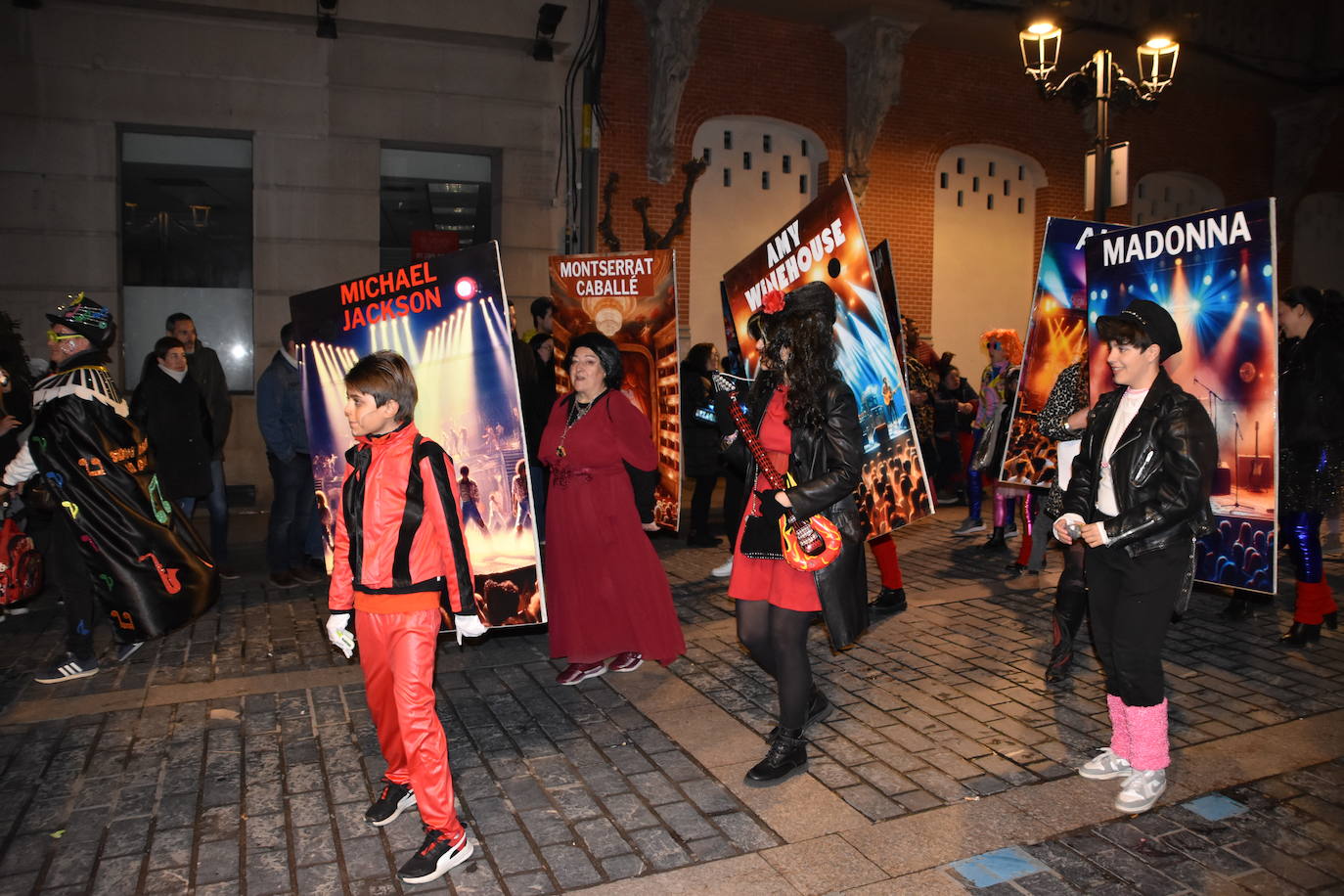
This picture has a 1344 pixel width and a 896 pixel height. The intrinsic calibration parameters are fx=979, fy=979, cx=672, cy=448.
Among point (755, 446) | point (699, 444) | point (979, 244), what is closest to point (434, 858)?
point (755, 446)

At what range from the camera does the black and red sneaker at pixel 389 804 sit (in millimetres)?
3631

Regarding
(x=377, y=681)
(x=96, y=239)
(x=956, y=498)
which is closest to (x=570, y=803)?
(x=377, y=681)

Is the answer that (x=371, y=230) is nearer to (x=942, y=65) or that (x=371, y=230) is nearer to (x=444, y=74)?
(x=444, y=74)

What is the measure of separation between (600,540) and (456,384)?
1123mm

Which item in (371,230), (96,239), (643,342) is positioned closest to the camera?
(643,342)

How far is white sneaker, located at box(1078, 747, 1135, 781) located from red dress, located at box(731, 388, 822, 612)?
1.32 metres

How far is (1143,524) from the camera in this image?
11.9 feet

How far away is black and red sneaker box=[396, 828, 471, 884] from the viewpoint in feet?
10.5

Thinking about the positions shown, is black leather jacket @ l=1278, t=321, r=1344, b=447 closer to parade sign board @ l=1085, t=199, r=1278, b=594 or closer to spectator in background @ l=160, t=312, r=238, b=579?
parade sign board @ l=1085, t=199, r=1278, b=594

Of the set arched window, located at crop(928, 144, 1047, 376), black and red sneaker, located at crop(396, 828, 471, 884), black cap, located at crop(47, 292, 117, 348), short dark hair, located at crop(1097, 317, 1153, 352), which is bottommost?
black and red sneaker, located at crop(396, 828, 471, 884)

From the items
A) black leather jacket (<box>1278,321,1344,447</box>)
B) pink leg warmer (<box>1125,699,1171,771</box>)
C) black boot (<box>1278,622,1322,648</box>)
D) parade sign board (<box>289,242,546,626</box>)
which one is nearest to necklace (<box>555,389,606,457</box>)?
parade sign board (<box>289,242,546,626</box>)

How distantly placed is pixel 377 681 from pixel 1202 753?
3506mm

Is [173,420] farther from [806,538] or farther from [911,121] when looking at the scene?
[911,121]

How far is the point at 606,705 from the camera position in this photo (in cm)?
488
